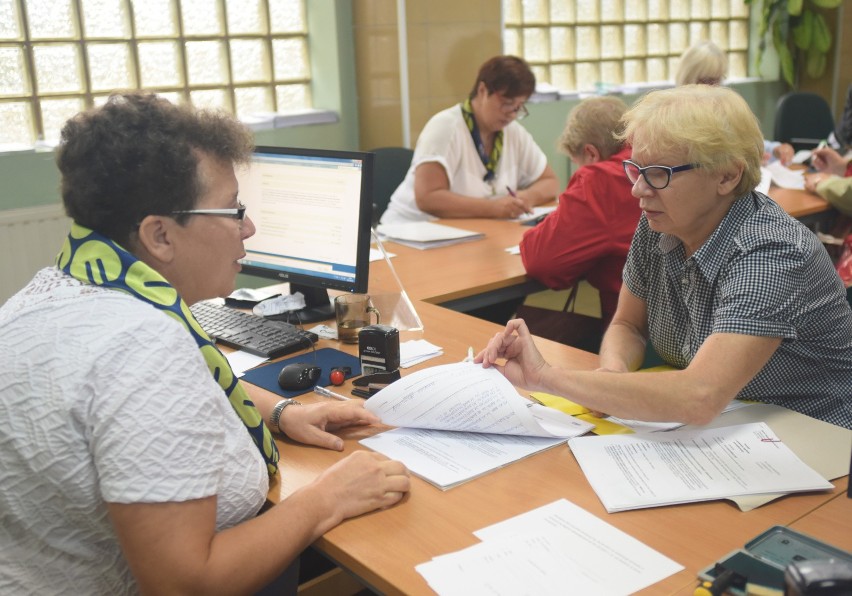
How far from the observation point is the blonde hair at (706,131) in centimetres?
155

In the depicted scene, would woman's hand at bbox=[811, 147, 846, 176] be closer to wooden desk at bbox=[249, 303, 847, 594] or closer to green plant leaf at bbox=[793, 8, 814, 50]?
green plant leaf at bbox=[793, 8, 814, 50]

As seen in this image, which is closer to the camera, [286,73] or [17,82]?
[17,82]

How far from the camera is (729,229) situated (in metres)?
1.60

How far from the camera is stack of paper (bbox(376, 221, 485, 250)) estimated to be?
123 inches

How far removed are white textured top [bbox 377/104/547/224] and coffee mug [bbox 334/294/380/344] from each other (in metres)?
1.55

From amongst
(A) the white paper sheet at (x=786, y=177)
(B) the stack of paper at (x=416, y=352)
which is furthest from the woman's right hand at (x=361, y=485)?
(A) the white paper sheet at (x=786, y=177)

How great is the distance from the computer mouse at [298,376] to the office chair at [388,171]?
7.09 feet

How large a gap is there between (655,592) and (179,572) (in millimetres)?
603

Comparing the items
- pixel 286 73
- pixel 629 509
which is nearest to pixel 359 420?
pixel 629 509

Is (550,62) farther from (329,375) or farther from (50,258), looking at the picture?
(329,375)

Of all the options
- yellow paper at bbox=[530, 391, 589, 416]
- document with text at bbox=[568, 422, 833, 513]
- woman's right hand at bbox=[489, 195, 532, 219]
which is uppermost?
woman's right hand at bbox=[489, 195, 532, 219]

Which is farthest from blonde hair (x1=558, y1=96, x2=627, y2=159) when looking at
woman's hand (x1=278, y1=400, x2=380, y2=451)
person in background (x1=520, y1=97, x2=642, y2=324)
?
woman's hand (x1=278, y1=400, x2=380, y2=451)

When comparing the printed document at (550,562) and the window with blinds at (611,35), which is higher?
the window with blinds at (611,35)

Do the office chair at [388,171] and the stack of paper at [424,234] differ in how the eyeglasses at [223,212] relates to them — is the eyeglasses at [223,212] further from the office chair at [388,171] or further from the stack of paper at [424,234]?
the office chair at [388,171]
